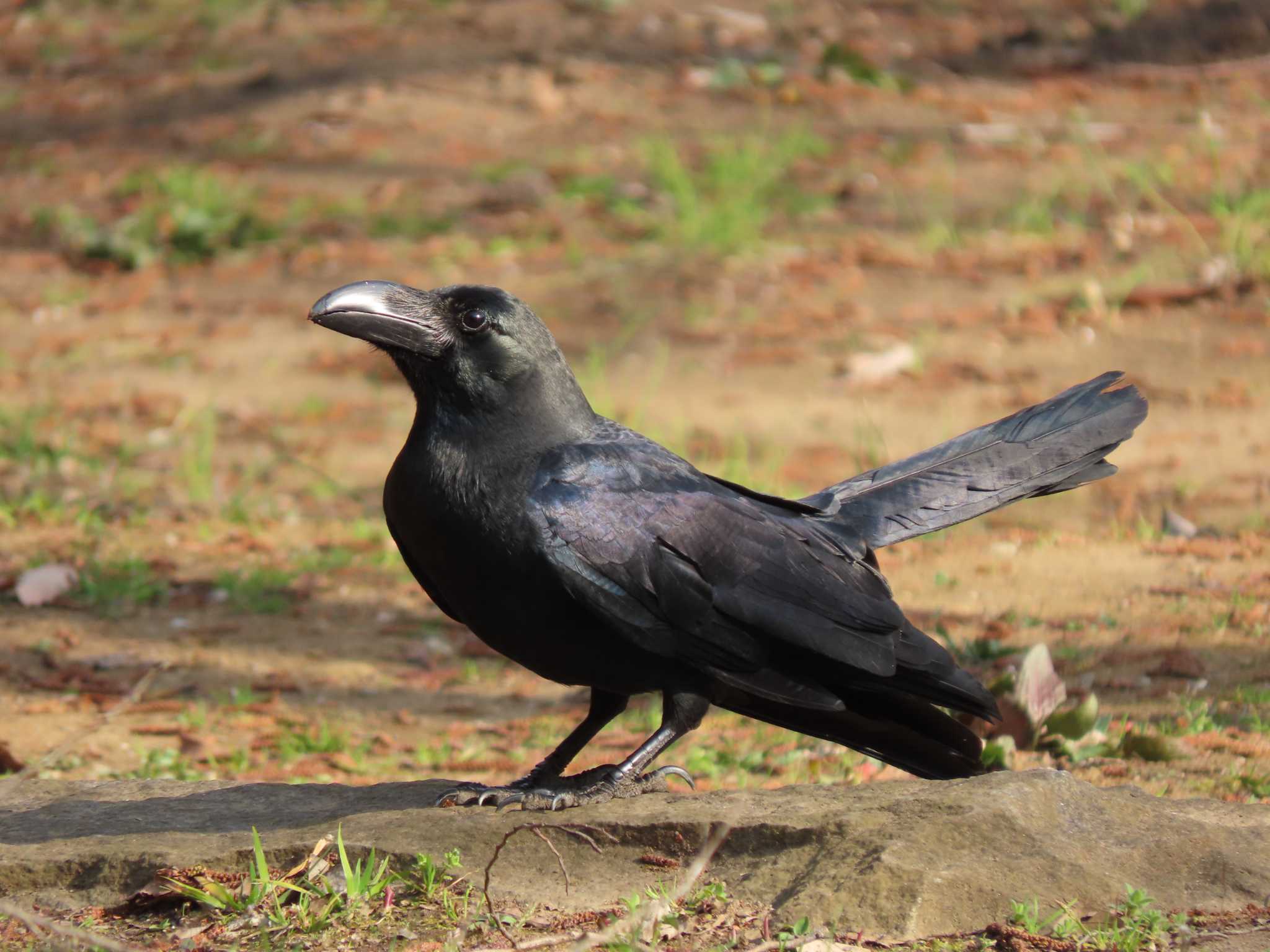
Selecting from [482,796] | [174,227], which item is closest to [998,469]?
[482,796]

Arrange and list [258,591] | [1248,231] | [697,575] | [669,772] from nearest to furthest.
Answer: [697,575] < [669,772] < [258,591] < [1248,231]

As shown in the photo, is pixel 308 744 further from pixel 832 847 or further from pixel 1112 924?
pixel 1112 924

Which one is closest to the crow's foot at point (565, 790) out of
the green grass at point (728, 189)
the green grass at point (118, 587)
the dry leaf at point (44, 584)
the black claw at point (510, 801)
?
the black claw at point (510, 801)

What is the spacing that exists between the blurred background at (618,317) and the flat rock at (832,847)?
0.42m

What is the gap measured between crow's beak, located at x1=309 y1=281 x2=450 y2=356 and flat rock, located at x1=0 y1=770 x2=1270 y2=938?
104 cm

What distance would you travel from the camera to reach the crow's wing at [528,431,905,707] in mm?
3395

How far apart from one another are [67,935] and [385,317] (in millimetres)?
1506

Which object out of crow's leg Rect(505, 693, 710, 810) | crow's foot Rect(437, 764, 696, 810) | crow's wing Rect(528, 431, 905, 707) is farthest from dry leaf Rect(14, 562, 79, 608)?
crow's wing Rect(528, 431, 905, 707)

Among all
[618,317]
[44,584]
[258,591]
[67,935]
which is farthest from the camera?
[618,317]

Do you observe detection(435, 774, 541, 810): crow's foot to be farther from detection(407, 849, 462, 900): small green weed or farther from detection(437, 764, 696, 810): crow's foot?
detection(407, 849, 462, 900): small green weed

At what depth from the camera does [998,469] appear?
3953 millimetres

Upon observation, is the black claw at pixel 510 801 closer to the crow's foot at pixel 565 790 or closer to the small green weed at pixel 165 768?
the crow's foot at pixel 565 790

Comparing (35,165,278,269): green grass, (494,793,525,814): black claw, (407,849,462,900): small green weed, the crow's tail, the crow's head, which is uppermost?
the crow's head

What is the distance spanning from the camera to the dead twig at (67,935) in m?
2.58
